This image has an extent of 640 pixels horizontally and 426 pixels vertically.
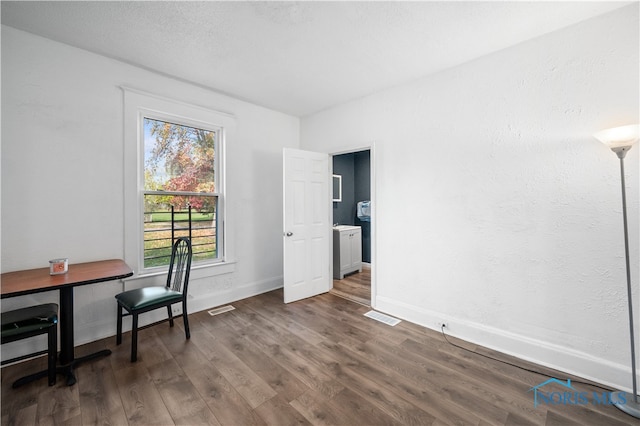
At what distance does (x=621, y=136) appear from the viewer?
1.75 metres

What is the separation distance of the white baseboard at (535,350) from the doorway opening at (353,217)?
158 centimetres

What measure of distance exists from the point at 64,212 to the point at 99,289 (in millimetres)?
785

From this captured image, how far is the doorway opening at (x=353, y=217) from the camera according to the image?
4714mm

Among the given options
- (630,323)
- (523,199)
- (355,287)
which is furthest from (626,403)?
(355,287)

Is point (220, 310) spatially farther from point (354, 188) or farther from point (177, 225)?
point (354, 188)

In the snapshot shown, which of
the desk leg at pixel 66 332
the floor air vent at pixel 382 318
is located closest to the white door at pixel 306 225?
the floor air vent at pixel 382 318

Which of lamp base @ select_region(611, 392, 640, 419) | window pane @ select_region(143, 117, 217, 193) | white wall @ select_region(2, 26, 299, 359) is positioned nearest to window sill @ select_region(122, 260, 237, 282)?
white wall @ select_region(2, 26, 299, 359)

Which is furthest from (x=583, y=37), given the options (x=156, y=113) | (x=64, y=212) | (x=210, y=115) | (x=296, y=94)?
(x=64, y=212)

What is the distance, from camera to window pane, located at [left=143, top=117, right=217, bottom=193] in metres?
2.96

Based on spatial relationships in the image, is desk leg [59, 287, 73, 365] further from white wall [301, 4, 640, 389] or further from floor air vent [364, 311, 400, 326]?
white wall [301, 4, 640, 389]

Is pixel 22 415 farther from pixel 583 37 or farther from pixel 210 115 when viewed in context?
pixel 583 37

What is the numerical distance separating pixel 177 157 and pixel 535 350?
13.3 feet

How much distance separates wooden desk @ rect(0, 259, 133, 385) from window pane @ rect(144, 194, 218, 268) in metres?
0.69

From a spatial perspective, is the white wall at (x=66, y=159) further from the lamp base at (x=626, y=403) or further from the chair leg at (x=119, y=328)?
the lamp base at (x=626, y=403)
